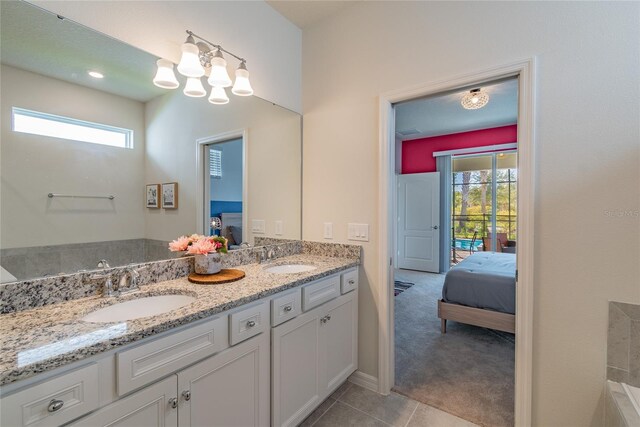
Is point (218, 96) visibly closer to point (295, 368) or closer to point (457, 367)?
point (295, 368)

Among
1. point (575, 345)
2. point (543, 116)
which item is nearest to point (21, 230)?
point (543, 116)

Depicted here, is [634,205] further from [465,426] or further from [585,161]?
[465,426]

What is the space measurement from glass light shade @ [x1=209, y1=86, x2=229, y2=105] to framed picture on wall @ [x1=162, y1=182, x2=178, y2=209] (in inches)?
23.1

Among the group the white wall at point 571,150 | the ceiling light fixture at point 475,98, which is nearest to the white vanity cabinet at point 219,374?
the white wall at point 571,150

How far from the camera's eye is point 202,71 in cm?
158

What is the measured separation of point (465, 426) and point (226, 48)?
2.69 meters

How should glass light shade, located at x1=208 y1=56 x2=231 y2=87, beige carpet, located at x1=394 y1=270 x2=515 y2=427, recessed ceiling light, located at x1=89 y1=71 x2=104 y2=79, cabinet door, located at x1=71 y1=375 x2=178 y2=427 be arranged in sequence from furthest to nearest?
beige carpet, located at x1=394 y1=270 x2=515 y2=427 → glass light shade, located at x1=208 y1=56 x2=231 y2=87 → recessed ceiling light, located at x1=89 y1=71 x2=104 y2=79 → cabinet door, located at x1=71 y1=375 x2=178 y2=427

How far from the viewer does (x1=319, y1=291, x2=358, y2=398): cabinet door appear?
176cm

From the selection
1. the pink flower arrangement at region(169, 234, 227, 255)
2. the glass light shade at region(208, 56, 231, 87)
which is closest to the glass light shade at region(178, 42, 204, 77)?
the glass light shade at region(208, 56, 231, 87)

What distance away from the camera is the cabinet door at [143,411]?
86 cm

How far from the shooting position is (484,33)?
5.35 feet

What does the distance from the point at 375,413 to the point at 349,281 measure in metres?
0.81

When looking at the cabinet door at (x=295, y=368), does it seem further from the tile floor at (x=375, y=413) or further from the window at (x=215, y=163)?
the window at (x=215, y=163)

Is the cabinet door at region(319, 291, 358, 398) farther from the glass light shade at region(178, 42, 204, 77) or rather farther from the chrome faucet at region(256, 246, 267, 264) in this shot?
the glass light shade at region(178, 42, 204, 77)
